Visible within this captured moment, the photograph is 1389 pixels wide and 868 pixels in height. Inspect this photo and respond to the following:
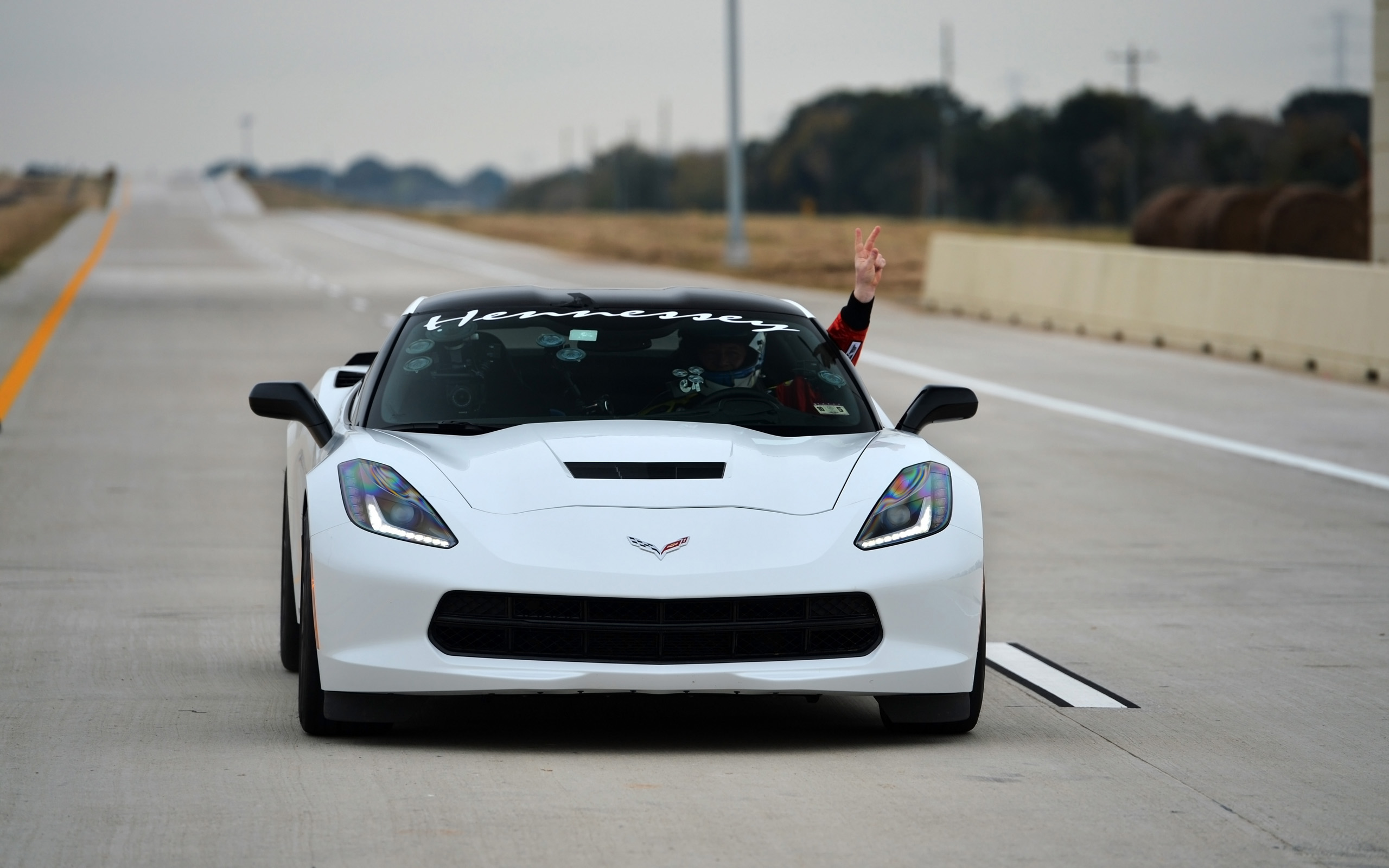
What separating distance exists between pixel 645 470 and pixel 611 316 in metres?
1.46

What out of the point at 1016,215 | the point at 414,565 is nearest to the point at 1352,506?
the point at 414,565

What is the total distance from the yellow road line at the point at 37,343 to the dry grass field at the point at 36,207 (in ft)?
8.23

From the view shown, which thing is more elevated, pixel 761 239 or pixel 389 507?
pixel 761 239

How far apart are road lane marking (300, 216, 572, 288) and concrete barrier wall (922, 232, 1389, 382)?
617 centimetres

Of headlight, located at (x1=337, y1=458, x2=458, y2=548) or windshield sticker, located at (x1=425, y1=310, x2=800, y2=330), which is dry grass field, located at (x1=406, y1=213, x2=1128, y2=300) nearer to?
windshield sticker, located at (x1=425, y1=310, x2=800, y2=330)

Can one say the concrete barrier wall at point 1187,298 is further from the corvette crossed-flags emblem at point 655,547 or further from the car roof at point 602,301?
the corvette crossed-flags emblem at point 655,547

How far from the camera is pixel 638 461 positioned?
6012 mm

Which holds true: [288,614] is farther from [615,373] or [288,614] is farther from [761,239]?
[761,239]

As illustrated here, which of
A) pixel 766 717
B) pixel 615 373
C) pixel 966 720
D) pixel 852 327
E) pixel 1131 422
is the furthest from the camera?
pixel 1131 422

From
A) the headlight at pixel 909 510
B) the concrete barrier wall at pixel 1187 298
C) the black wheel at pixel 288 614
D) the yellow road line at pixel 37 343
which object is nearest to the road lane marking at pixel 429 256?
the concrete barrier wall at pixel 1187 298

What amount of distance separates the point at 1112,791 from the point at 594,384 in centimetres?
232

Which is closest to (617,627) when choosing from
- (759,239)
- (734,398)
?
(734,398)

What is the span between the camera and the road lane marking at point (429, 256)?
42.3 metres

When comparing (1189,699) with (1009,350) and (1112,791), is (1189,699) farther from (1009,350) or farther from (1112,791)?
(1009,350)
